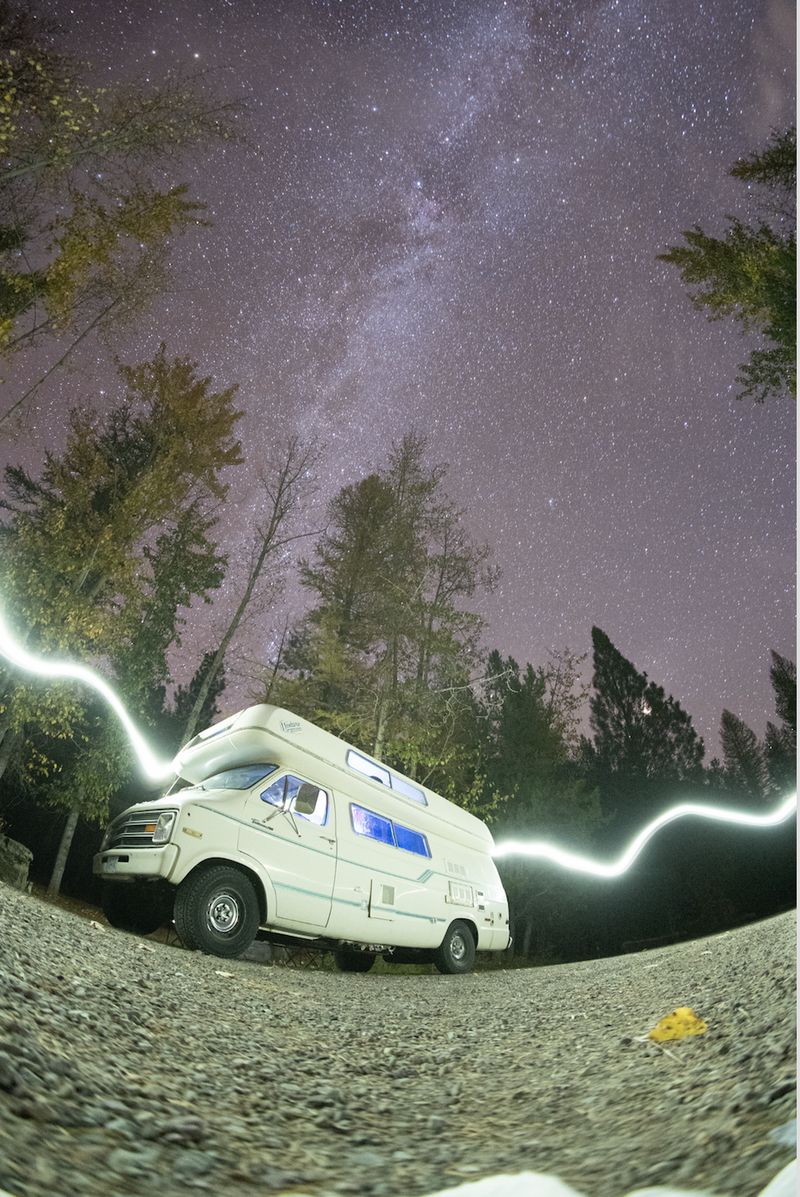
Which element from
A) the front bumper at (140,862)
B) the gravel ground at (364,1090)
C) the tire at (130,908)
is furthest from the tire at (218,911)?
the gravel ground at (364,1090)

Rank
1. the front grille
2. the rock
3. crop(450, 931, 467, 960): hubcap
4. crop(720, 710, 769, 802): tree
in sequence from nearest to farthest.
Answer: the front grille
crop(450, 931, 467, 960): hubcap
the rock
crop(720, 710, 769, 802): tree

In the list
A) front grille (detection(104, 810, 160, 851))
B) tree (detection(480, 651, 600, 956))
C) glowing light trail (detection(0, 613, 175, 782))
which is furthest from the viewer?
tree (detection(480, 651, 600, 956))

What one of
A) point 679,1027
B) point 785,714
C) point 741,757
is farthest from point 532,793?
point 741,757

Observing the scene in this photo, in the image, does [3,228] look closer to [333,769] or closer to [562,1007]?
[333,769]

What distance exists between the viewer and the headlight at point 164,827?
6.59m

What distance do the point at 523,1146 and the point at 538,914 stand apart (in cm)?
3423

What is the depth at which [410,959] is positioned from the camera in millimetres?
9477

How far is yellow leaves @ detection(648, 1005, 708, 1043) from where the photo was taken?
2.62 meters

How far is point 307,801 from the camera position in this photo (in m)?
7.77

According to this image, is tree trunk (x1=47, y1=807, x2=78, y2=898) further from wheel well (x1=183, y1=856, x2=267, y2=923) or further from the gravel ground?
the gravel ground

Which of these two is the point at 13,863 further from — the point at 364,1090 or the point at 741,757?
the point at 741,757

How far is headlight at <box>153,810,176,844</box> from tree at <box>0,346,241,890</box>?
5.23 meters

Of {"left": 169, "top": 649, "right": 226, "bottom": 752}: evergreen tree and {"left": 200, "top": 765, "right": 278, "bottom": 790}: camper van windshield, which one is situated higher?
{"left": 169, "top": 649, "right": 226, "bottom": 752}: evergreen tree

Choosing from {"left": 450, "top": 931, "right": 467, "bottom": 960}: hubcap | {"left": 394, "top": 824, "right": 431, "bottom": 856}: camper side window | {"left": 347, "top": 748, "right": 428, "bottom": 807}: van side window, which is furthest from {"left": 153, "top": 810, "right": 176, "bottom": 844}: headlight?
{"left": 450, "top": 931, "right": 467, "bottom": 960}: hubcap
